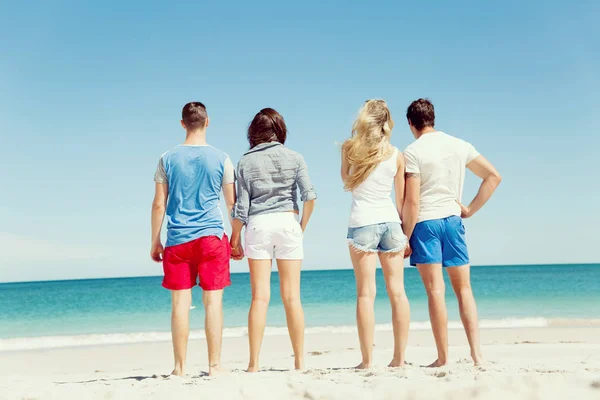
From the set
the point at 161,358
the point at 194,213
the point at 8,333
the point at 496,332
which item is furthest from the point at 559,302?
the point at 194,213

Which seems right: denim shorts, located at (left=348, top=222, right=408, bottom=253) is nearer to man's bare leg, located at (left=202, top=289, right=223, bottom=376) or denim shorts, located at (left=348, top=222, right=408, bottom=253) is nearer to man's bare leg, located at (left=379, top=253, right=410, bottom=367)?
man's bare leg, located at (left=379, top=253, right=410, bottom=367)

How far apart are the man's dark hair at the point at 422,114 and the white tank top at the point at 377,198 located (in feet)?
1.45

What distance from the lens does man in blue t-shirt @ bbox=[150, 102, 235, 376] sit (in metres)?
3.68

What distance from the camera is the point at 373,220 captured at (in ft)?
12.5

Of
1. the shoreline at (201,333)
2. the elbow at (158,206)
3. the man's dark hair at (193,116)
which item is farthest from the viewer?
the shoreline at (201,333)

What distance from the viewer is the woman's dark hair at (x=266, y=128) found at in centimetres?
396

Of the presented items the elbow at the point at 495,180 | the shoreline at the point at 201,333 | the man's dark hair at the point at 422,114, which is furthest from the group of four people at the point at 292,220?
the shoreline at the point at 201,333

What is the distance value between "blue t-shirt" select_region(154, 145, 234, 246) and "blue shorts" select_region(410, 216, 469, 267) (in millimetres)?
1499

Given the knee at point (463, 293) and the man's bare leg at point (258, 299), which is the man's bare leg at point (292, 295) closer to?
the man's bare leg at point (258, 299)

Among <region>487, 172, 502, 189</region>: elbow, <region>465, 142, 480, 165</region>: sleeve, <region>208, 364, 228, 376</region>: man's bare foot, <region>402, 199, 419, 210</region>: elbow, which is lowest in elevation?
<region>208, 364, 228, 376</region>: man's bare foot

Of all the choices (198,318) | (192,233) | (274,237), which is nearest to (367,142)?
(274,237)

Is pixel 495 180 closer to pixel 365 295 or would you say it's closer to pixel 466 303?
pixel 466 303

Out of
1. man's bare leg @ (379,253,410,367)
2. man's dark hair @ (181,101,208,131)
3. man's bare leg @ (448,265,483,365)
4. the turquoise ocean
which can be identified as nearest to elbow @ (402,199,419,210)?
man's bare leg @ (379,253,410,367)

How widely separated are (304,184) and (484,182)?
151 cm
